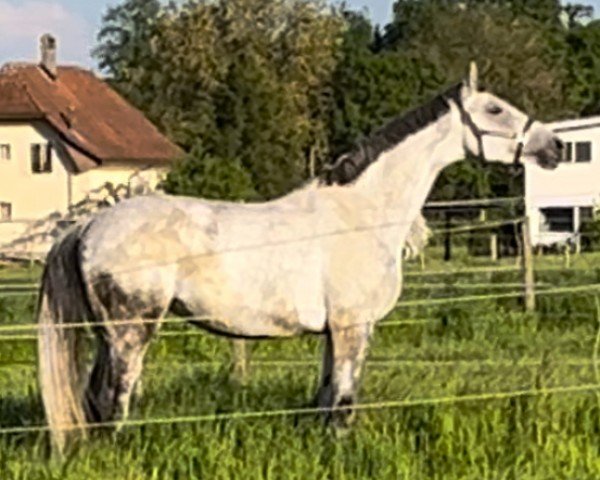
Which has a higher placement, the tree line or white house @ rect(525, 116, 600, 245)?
the tree line

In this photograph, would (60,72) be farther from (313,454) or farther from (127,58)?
(313,454)

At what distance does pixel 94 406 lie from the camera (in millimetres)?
8617

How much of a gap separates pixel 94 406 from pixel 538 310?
9615 mm

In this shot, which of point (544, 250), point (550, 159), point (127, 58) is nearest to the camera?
point (550, 159)

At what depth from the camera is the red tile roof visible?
55.4 meters

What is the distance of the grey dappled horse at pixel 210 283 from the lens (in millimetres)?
8555

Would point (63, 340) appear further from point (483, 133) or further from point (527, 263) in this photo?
point (527, 263)

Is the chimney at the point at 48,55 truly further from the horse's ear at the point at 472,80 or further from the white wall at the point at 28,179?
the horse's ear at the point at 472,80

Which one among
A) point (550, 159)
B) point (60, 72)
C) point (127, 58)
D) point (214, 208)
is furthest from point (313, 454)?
point (127, 58)

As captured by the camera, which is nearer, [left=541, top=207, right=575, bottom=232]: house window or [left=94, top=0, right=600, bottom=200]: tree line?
[left=541, top=207, right=575, bottom=232]: house window

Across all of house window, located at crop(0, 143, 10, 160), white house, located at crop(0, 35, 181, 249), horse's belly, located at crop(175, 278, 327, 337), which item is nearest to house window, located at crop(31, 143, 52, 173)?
white house, located at crop(0, 35, 181, 249)

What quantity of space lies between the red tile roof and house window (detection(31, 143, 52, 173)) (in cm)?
103

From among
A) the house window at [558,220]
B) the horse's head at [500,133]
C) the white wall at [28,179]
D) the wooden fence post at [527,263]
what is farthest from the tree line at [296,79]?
the horse's head at [500,133]

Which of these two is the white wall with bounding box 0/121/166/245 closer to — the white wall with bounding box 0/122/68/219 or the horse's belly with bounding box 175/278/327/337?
the white wall with bounding box 0/122/68/219
